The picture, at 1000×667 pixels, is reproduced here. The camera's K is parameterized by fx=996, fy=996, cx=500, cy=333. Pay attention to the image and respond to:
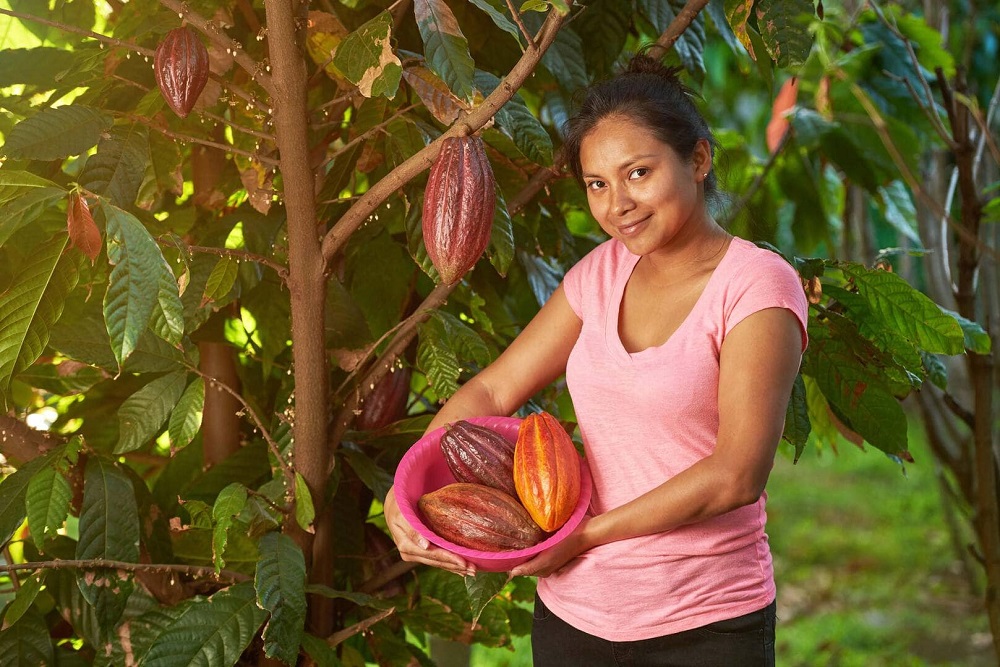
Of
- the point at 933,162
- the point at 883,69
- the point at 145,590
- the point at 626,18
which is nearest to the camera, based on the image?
the point at 145,590

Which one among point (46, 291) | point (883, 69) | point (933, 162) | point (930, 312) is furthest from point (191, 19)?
point (933, 162)

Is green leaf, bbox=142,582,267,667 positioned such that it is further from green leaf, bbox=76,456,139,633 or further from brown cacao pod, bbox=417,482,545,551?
brown cacao pod, bbox=417,482,545,551

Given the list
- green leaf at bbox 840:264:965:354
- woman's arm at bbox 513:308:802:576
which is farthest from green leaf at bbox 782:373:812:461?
woman's arm at bbox 513:308:802:576

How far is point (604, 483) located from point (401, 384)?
0.36 metres

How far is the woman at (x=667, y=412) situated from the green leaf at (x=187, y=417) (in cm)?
27

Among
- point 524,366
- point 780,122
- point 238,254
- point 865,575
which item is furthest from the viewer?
point 865,575

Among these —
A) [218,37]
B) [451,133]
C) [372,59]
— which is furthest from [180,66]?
[451,133]

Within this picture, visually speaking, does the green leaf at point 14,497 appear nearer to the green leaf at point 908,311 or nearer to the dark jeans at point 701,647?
the dark jeans at point 701,647

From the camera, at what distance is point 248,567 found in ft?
4.17

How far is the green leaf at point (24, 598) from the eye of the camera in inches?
45.1

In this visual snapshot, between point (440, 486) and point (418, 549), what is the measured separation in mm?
122

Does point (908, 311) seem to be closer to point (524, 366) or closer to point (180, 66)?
point (524, 366)

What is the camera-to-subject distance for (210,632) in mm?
1104

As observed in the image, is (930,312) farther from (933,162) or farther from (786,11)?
(933,162)
